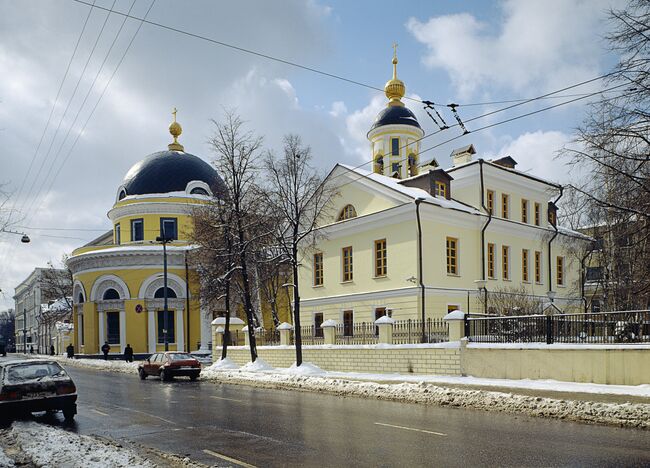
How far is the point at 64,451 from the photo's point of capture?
31.5 feet

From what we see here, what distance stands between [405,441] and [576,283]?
3248cm

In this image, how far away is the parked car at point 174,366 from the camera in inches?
1091

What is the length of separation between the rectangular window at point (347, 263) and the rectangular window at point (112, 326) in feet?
85.1

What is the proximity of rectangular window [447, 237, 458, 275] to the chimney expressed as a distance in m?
8.07

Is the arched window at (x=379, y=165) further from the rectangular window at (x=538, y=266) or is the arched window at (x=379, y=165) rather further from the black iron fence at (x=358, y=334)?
the black iron fence at (x=358, y=334)

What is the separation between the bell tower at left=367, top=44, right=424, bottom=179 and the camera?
47344 mm

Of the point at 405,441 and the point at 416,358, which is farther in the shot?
the point at 416,358

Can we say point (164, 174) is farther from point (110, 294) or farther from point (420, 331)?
point (420, 331)

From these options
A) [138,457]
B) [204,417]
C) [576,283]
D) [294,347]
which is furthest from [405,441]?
[576,283]

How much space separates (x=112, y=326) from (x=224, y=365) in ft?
79.3

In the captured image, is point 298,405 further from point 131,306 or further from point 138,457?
point 131,306

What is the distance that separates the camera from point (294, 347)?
2836cm

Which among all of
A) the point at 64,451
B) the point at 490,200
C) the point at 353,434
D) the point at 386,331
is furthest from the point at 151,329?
the point at 64,451

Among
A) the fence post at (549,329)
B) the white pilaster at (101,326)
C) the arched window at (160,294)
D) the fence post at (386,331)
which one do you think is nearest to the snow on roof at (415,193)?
the fence post at (386,331)
